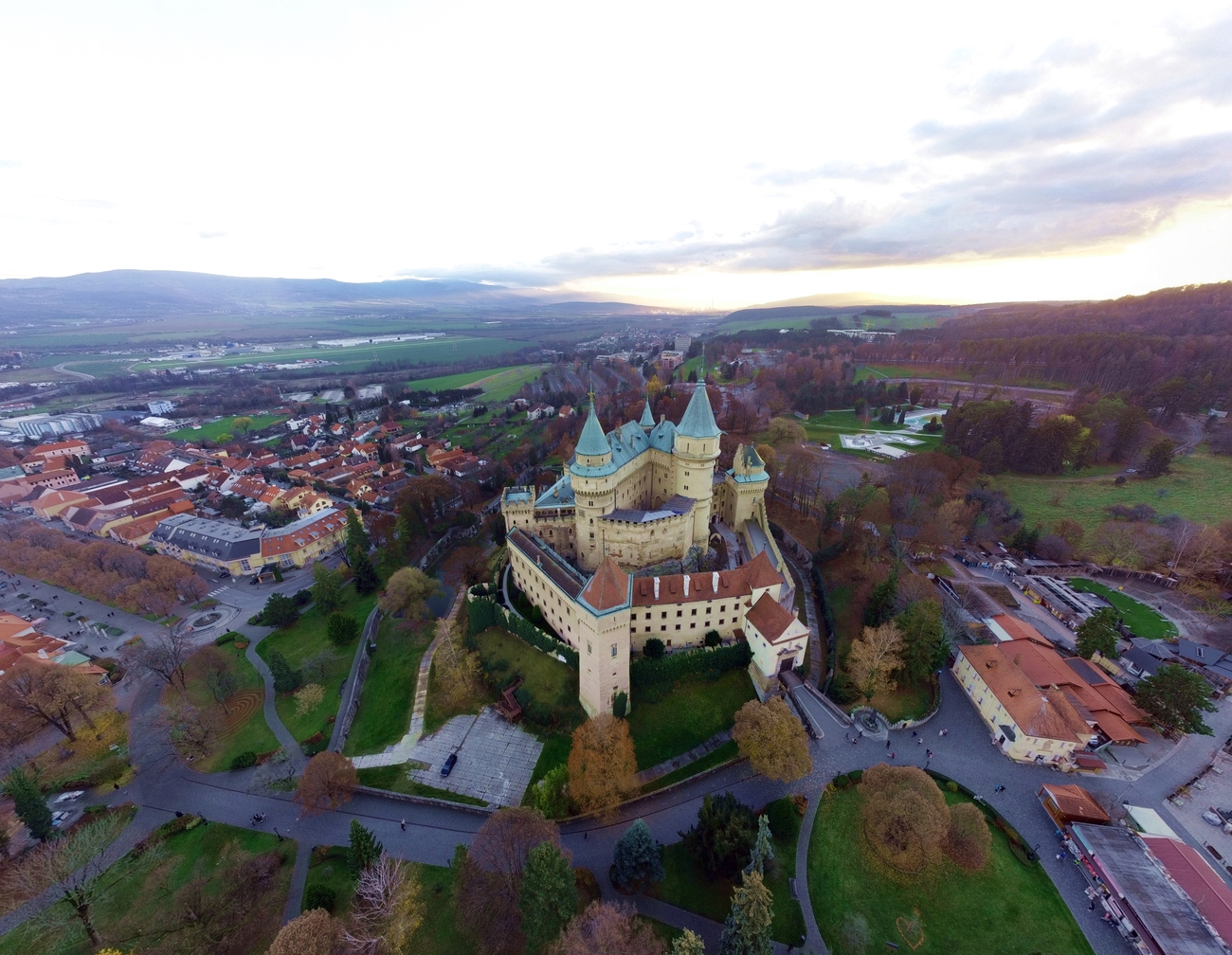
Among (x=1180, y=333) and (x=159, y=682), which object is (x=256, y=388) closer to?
(x=159, y=682)

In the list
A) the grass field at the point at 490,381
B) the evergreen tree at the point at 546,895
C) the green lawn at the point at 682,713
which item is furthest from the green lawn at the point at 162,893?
the grass field at the point at 490,381

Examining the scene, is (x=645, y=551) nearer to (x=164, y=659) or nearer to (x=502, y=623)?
(x=502, y=623)

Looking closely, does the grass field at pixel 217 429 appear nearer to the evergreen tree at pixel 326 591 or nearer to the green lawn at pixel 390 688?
the evergreen tree at pixel 326 591

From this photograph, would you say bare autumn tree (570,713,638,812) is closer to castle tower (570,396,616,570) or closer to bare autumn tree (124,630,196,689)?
castle tower (570,396,616,570)

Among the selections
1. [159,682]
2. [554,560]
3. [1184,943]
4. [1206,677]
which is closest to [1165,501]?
[1206,677]

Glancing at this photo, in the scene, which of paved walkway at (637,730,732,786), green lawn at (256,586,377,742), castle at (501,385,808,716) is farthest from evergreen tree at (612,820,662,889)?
green lawn at (256,586,377,742)

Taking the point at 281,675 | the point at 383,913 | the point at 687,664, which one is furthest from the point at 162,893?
the point at 687,664
